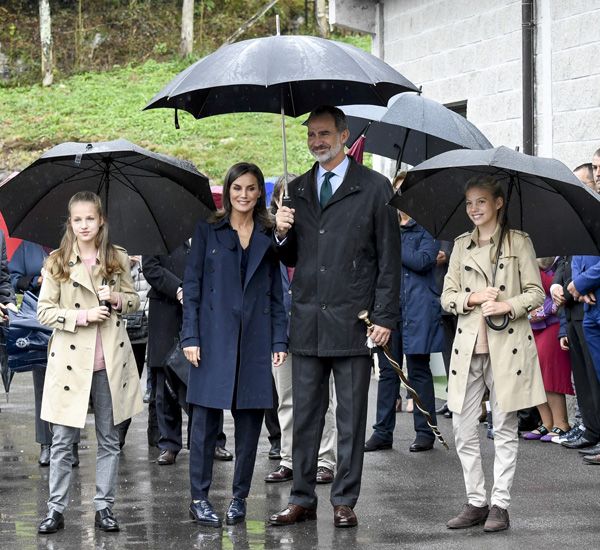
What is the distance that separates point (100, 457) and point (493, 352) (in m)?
2.40

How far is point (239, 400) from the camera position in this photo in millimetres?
7078

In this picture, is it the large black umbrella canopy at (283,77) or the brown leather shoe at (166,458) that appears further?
the brown leather shoe at (166,458)

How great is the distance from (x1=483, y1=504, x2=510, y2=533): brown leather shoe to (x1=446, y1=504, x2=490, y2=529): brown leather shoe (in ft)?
0.21

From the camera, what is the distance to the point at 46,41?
115 ft

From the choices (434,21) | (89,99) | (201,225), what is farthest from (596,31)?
Answer: (89,99)

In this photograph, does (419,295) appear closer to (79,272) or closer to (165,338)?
(165,338)

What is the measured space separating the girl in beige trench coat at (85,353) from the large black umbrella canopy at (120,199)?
497mm

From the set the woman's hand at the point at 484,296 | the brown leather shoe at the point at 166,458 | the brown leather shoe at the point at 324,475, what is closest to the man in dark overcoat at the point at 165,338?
the brown leather shoe at the point at 166,458

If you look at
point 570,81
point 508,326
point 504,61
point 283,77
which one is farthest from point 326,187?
point 504,61

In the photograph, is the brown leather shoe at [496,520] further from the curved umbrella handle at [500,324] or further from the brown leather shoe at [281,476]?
the brown leather shoe at [281,476]

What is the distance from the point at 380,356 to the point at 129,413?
11.3 ft

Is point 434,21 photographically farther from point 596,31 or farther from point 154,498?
point 154,498

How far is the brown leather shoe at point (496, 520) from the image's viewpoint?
22.5 feet

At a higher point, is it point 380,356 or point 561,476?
point 380,356
